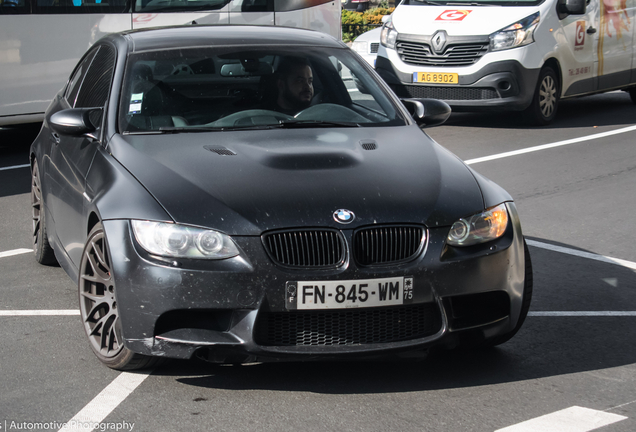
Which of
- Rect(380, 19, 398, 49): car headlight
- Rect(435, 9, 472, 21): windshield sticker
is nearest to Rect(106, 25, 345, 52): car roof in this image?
Rect(435, 9, 472, 21): windshield sticker

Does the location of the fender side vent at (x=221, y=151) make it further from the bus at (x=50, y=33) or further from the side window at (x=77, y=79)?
the bus at (x=50, y=33)

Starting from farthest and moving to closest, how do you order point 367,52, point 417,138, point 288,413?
point 367,52 < point 417,138 < point 288,413

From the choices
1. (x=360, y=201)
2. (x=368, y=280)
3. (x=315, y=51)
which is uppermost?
(x=315, y=51)

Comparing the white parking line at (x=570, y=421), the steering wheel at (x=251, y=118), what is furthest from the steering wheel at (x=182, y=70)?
the white parking line at (x=570, y=421)

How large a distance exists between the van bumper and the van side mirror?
909 millimetres

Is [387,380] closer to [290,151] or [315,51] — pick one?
[290,151]

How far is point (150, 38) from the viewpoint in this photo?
5.45 meters

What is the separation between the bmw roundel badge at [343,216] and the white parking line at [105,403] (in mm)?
1159

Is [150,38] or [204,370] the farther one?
[150,38]

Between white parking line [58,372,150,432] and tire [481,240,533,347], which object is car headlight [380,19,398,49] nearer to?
tire [481,240,533,347]

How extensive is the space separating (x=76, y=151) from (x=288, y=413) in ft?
6.76

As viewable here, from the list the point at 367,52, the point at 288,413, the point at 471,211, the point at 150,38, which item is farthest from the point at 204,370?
the point at 367,52

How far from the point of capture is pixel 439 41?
11852mm

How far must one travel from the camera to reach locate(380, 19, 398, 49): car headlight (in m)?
12.4
